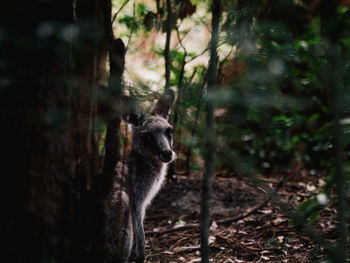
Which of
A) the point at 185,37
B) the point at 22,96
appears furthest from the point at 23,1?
the point at 185,37

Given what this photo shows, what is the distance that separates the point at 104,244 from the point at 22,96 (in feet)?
4.69

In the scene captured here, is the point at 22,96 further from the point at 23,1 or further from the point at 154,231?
the point at 154,231

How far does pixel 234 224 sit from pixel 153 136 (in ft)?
A: 6.20

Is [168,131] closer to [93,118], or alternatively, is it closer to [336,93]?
[93,118]

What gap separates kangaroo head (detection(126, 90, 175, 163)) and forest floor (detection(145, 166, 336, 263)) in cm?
125

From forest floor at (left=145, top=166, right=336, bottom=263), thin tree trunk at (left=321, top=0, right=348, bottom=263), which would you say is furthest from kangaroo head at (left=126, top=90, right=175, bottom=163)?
thin tree trunk at (left=321, top=0, right=348, bottom=263)

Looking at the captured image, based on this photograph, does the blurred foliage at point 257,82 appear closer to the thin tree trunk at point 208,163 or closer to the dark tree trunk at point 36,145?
the thin tree trunk at point 208,163

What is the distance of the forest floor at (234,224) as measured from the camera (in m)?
4.85

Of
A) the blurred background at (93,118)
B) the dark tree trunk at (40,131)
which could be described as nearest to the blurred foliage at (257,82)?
the blurred background at (93,118)

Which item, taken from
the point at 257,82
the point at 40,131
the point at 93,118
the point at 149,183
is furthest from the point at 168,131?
the point at 40,131

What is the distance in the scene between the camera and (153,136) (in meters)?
5.70

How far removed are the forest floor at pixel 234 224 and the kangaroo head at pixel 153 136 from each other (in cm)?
125

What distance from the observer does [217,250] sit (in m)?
5.10

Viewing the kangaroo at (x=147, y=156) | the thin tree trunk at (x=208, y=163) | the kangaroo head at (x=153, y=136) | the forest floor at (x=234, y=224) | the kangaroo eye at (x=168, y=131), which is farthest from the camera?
the kangaroo eye at (x=168, y=131)
